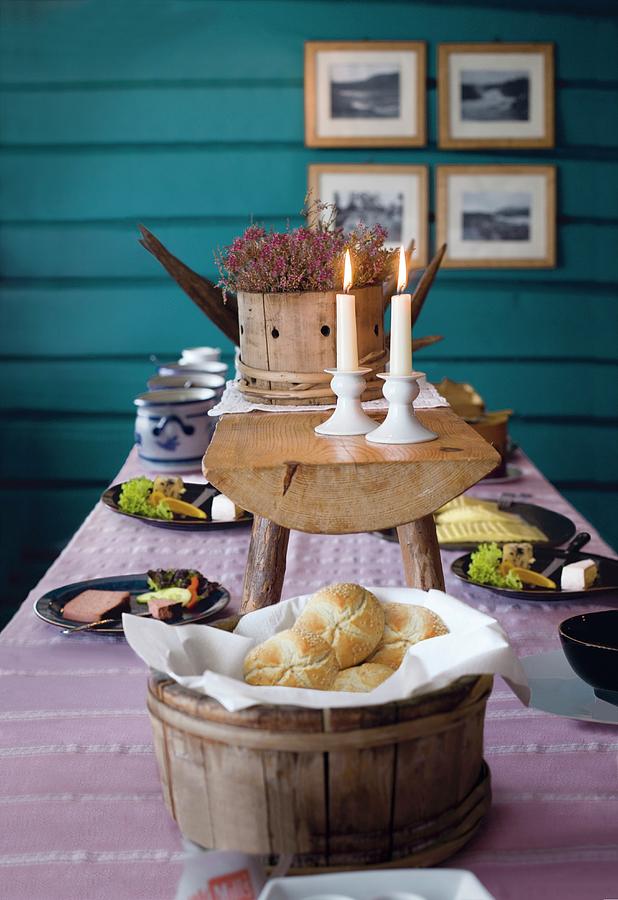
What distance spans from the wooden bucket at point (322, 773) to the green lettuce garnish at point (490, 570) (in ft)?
2.24

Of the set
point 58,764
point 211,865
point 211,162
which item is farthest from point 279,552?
point 211,162

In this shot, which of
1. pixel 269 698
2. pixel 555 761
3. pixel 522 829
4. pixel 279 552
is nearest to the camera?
pixel 269 698

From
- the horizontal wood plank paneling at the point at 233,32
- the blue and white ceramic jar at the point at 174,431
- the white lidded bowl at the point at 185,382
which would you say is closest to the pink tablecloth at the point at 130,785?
the blue and white ceramic jar at the point at 174,431

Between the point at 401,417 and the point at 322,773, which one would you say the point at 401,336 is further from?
the point at 322,773

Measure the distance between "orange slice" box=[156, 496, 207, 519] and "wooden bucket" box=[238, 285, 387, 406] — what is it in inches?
21.8

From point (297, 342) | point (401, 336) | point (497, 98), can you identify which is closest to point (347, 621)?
point (401, 336)

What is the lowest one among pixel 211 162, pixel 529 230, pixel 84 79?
pixel 529 230

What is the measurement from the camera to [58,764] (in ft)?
3.51

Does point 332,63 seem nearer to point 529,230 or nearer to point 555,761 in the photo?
point 529,230

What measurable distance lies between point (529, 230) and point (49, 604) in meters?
2.74

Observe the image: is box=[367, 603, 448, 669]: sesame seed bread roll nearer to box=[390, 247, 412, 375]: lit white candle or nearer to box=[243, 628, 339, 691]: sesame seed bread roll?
box=[243, 628, 339, 691]: sesame seed bread roll

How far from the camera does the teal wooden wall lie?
360 centimetres

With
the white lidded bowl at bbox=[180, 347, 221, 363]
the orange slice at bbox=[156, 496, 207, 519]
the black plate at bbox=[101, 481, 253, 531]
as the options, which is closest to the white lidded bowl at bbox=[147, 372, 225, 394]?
the white lidded bowl at bbox=[180, 347, 221, 363]

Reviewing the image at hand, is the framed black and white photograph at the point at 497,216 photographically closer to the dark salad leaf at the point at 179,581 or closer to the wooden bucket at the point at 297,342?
the wooden bucket at the point at 297,342
